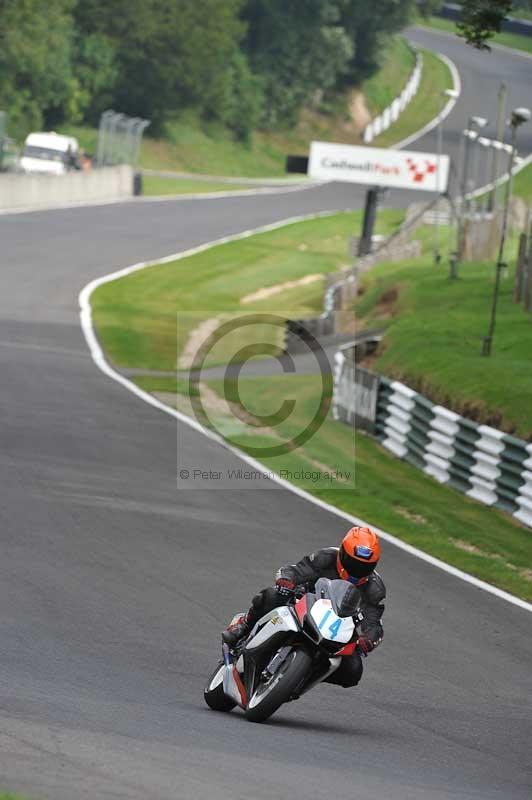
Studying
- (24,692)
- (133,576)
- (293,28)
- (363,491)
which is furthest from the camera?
(293,28)

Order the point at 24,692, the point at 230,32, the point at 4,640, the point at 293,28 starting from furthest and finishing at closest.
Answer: the point at 293,28
the point at 230,32
the point at 4,640
the point at 24,692

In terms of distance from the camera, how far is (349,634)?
9461 mm

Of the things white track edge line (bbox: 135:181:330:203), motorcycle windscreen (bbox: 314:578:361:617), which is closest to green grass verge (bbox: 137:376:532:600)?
motorcycle windscreen (bbox: 314:578:361:617)

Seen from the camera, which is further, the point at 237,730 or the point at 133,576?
the point at 133,576

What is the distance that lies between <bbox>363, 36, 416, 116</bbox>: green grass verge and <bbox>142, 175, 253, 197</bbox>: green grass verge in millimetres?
28520

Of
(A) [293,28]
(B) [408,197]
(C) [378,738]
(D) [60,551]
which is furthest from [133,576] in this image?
(A) [293,28]

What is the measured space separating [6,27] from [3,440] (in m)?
58.3

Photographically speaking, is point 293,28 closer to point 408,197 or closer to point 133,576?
A: point 408,197

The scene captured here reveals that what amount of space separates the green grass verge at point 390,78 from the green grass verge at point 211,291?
45.1 m

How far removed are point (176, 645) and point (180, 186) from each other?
199ft

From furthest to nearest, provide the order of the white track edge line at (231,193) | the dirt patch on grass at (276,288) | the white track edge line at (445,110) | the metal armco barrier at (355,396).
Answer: the white track edge line at (445,110) < the white track edge line at (231,193) < the dirt patch on grass at (276,288) < the metal armco barrier at (355,396)

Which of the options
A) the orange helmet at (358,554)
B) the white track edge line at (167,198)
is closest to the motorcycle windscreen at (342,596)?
the orange helmet at (358,554)

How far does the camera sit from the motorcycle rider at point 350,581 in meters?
9.63

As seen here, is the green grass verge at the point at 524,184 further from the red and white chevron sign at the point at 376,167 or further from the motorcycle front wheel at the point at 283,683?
the motorcycle front wheel at the point at 283,683
